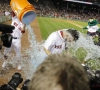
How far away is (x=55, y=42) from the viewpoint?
5.83 meters

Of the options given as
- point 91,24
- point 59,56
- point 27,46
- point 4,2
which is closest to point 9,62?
point 27,46

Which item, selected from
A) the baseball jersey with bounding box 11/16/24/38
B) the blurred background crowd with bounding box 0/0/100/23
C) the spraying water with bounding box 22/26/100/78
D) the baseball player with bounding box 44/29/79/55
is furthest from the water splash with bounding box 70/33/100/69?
the blurred background crowd with bounding box 0/0/100/23

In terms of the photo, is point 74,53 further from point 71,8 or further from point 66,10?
point 71,8

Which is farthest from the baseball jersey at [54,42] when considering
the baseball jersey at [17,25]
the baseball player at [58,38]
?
the baseball jersey at [17,25]

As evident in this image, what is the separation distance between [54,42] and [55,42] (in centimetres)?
5

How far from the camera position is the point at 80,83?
167cm

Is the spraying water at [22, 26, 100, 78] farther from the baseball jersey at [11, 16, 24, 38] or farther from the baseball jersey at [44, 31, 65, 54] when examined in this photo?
the baseball jersey at [44, 31, 65, 54]

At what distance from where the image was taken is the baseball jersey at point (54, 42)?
5710 millimetres

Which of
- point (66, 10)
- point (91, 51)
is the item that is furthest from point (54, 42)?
point (66, 10)

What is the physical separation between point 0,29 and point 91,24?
13.7 m

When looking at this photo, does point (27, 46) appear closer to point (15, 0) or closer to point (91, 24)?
point (91, 24)

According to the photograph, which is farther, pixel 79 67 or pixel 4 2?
pixel 4 2

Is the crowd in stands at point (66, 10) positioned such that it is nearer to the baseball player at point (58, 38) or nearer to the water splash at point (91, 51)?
the water splash at point (91, 51)

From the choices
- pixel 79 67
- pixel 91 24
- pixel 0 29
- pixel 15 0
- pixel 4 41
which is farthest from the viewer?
pixel 91 24
